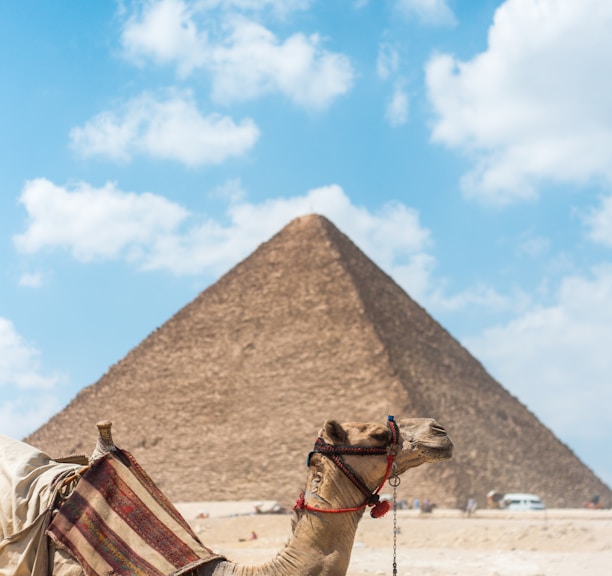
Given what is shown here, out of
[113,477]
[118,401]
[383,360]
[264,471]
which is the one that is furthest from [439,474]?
[113,477]

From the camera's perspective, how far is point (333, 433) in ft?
13.5

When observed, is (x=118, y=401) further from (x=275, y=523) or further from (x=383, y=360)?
(x=275, y=523)

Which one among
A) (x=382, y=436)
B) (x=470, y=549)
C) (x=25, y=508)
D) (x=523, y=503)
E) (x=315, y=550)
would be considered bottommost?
(x=315, y=550)

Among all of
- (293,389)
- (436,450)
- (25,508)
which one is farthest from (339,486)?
(293,389)

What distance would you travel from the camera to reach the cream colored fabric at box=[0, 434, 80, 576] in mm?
4297

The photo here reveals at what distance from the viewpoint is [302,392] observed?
82.0m

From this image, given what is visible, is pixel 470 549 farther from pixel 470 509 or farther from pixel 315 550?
pixel 470 509

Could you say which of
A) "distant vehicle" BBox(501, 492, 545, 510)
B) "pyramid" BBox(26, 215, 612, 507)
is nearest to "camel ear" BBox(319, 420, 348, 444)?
"distant vehicle" BBox(501, 492, 545, 510)

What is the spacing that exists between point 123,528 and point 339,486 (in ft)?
2.58

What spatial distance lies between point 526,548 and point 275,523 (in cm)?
1284

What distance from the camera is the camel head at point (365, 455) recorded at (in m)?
4.10

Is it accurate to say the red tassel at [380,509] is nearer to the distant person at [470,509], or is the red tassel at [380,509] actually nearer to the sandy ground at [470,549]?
the sandy ground at [470,549]

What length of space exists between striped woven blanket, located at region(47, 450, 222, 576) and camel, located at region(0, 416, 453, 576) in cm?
A: 5

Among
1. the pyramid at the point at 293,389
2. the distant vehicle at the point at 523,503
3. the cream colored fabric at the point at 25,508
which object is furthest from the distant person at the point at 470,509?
the cream colored fabric at the point at 25,508
